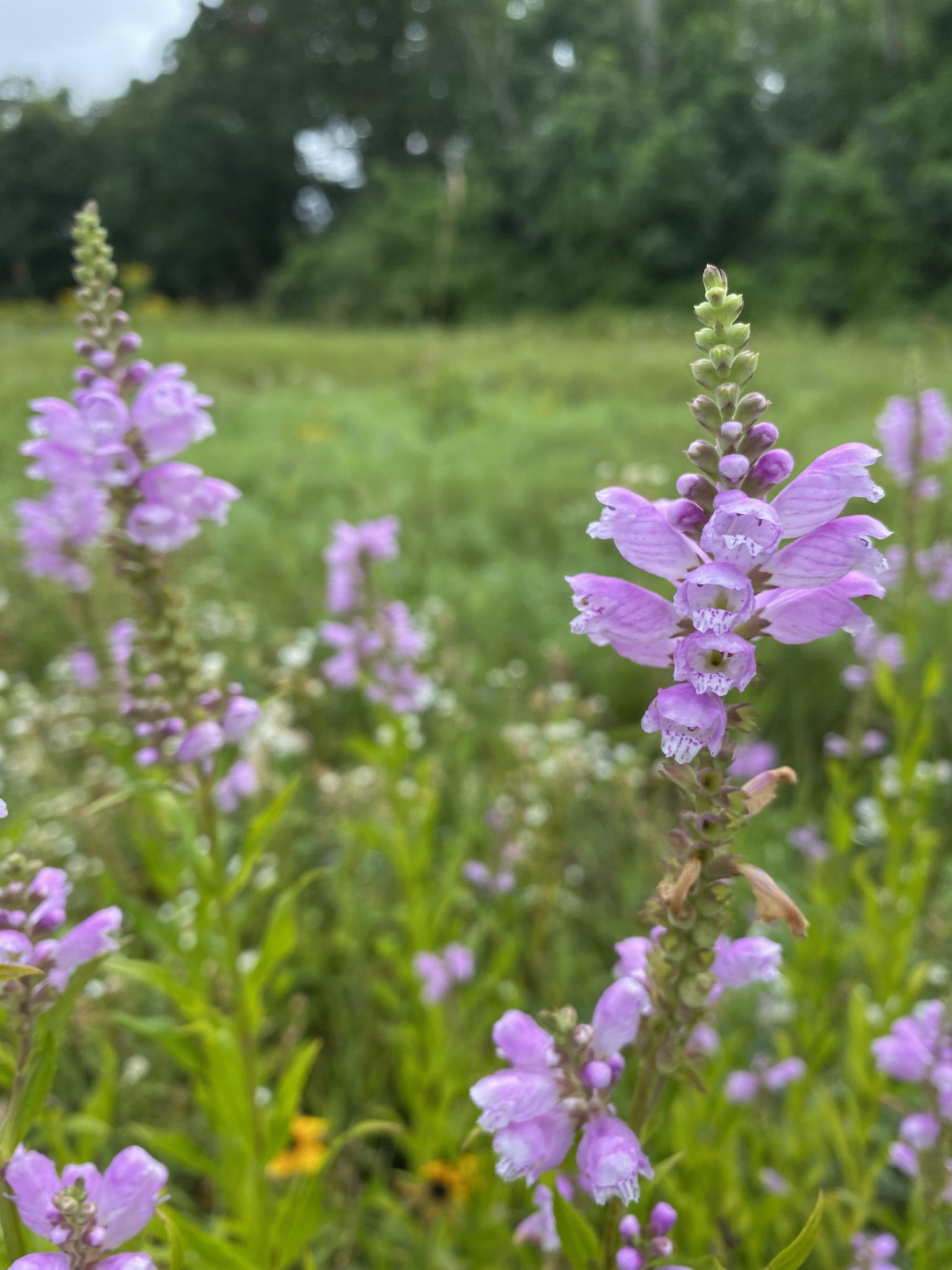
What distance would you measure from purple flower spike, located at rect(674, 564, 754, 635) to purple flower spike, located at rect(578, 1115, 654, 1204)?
0.53m

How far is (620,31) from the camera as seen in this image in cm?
1875

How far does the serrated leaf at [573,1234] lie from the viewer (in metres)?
0.89

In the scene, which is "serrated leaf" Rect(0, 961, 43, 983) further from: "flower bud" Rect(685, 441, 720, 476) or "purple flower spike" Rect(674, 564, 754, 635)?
"flower bud" Rect(685, 441, 720, 476)

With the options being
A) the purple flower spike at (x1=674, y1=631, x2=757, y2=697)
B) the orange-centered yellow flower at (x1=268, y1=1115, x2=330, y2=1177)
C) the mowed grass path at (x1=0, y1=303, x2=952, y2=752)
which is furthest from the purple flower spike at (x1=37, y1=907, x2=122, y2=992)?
the mowed grass path at (x1=0, y1=303, x2=952, y2=752)

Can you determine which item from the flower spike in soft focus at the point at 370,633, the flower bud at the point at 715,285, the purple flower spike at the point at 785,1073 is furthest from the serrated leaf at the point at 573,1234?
the flower spike in soft focus at the point at 370,633

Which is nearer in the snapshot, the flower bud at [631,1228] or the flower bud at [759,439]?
the flower bud at [759,439]

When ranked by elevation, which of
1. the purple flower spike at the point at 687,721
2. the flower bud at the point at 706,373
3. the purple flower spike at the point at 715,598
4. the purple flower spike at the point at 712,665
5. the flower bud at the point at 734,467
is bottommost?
the purple flower spike at the point at 687,721

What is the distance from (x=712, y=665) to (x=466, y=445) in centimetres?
735

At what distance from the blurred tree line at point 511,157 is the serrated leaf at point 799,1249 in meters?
3.75

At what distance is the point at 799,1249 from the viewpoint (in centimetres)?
81

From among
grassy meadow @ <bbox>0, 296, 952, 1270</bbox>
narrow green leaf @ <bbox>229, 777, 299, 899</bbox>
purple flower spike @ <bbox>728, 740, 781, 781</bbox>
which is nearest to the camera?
narrow green leaf @ <bbox>229, 777, 299, 899</bbox>

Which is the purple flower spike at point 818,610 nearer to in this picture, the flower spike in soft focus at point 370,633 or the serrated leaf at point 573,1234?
the serrated leaf at point 573,1234

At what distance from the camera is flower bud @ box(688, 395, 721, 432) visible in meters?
0.88

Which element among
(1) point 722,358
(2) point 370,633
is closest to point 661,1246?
(1) point 722,358
